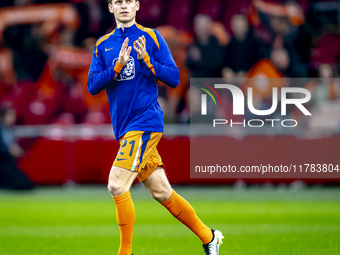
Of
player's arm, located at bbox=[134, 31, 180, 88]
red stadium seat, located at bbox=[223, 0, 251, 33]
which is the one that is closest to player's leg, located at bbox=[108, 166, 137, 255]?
player's arm, located at bbox=[134, 31, 180, 88]

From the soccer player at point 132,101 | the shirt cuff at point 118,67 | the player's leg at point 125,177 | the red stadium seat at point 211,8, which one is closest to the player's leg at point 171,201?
the soccer player at point 132,101

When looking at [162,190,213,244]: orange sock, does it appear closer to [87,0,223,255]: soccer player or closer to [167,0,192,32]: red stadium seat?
[87,0,223,255]: soccer player

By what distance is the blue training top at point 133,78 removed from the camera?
4418 mm

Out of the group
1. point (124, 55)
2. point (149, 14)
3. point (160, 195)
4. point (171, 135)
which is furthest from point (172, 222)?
point (149, 14)

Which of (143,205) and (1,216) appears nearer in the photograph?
(1,216)

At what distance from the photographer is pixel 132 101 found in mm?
4473

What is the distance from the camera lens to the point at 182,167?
11.0 m

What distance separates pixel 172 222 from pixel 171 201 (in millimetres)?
3155

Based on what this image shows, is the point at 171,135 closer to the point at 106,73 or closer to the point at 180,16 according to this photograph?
the point at 180,16

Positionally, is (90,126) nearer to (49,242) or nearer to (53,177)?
(53,177)

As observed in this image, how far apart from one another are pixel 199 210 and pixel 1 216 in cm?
305

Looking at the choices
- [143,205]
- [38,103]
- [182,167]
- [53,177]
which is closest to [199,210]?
[143,205]

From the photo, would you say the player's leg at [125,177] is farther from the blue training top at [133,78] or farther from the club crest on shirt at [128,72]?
the club crest on shirt at [128,72]

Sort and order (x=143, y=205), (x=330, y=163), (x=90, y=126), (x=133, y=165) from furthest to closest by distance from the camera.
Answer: (x=90, y=126)
(x=330, y=163)
(x=143, y=205)
(x=133, y=165)
